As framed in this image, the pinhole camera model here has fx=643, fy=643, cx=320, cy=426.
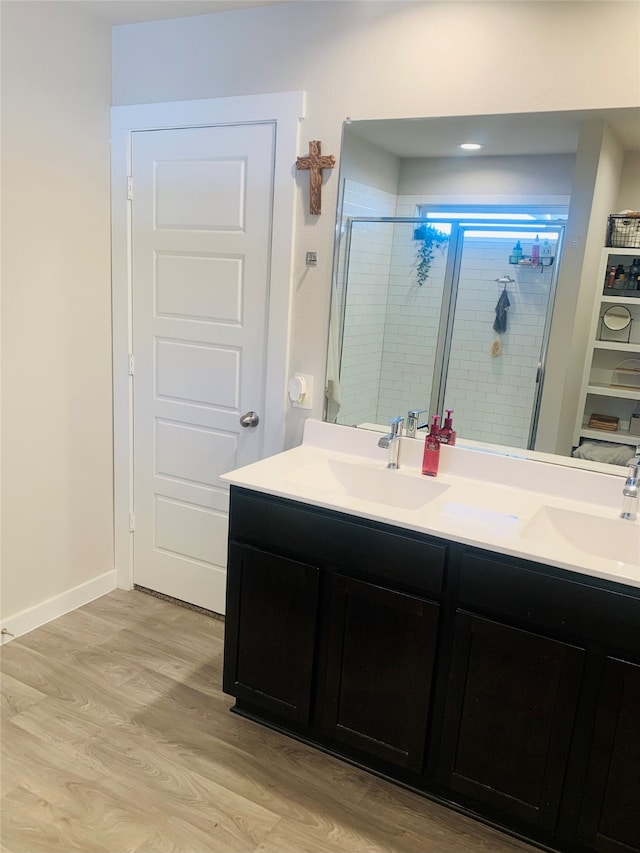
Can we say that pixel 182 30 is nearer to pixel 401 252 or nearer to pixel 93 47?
pixel 93 47

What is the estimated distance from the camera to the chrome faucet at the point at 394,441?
7.29 feet

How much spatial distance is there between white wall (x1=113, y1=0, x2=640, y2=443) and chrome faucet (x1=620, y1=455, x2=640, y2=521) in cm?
107

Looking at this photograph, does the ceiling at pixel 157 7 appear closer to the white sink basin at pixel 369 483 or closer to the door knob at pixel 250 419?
the door knob at pixel 250 419

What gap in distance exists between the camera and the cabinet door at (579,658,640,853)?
1589 mm

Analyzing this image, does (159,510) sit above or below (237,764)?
above

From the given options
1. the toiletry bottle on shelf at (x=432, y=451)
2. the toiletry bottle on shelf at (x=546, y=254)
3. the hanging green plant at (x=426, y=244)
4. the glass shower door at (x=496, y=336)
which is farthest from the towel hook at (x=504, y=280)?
the toiletry bottle on shelf at (x=432, y=451)

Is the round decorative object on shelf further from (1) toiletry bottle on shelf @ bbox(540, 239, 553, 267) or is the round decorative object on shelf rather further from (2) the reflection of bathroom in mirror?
(1) toiletry bottle on shelf @ bbox(540, 239, 553, 267)

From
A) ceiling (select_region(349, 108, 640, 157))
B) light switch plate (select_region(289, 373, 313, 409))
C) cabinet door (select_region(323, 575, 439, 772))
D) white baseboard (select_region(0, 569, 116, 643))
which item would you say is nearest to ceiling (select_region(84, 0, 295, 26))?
ceiling (select_region(349, 108, 640, 157))

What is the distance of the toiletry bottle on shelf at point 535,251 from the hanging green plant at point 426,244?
0.29 m

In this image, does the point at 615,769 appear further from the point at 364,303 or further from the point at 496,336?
the point at 364,303

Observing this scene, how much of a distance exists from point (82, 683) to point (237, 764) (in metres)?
0.74

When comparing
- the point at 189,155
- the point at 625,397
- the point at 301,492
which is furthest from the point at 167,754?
the point at 189,155

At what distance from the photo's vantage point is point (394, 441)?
2.26 meters

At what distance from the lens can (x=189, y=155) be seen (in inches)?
104
